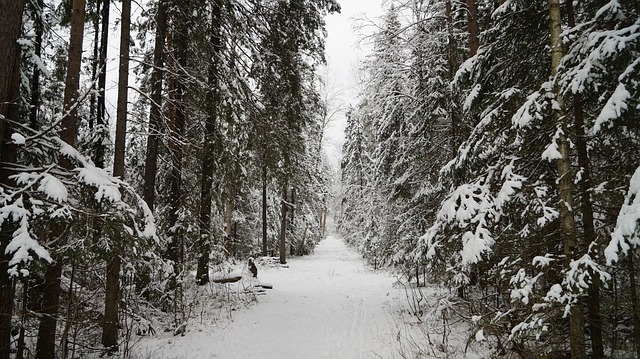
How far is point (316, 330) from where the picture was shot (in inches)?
351

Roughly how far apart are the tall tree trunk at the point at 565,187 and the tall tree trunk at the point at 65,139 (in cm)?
714

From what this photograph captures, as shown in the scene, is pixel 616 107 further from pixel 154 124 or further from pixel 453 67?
pixel 154 124

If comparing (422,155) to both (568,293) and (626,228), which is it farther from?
(626,228)

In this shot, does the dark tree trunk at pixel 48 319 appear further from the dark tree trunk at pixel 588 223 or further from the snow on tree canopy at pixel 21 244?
the dark tree trunk at pixel 588 223

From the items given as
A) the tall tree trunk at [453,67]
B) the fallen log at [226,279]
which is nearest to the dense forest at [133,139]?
the fallen log at [226,279]

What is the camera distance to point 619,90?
3.45 meters

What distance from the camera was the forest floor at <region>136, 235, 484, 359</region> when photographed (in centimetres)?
710

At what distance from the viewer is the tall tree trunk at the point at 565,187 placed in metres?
4.45

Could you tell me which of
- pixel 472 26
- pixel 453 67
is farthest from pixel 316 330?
pixel 472 26

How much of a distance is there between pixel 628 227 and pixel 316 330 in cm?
741

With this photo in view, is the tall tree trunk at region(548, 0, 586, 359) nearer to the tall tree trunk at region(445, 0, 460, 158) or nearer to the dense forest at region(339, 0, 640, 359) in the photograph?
the dense forest at region(339, 0, 640, 359)

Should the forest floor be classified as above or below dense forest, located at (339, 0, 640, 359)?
below

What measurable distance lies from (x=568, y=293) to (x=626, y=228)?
1582mm

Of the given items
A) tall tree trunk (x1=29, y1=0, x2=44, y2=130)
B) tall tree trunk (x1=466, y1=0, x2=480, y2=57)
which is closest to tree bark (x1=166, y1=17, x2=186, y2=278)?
tall tree trunk (x1=29, y1=0, x2=44, y2=130)
